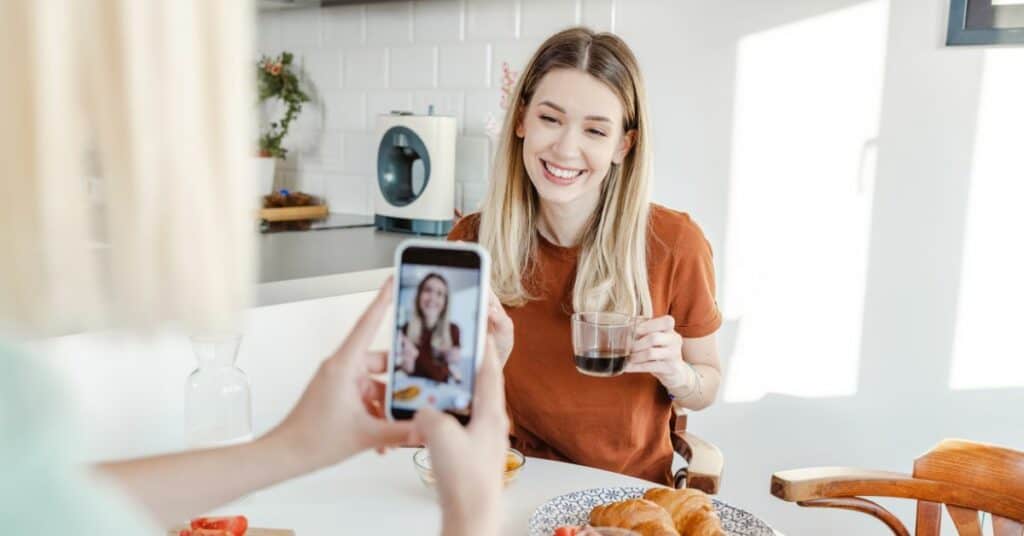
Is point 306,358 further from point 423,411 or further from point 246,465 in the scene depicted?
point 423,411

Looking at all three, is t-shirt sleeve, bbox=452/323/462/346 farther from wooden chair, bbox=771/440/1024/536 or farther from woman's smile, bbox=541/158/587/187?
woman's smile, bbox=541/158/587/187

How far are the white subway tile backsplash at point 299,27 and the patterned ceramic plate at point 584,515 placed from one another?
7.86 ft

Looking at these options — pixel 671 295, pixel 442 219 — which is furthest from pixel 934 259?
pixel 442 219

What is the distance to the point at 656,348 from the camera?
5.11 feet

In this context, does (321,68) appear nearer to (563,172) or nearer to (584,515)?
(563,172)

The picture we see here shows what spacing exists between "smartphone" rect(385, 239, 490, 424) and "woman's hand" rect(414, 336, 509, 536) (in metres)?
0.16

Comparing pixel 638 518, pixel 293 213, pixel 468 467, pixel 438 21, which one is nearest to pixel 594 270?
pixel 638 518

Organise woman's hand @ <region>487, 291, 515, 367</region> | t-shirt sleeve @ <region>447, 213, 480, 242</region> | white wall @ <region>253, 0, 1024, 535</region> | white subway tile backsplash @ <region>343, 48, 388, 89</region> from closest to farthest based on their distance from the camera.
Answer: woman's hand @ <region>487, 291, 515, 367</region> < t-shirt sleeve @ <region>447, 213, 480, 242</region> < white wall @ <region>253, 0, 1024, 535</region> < white subway tile backsplash @ <region>343, 48, 388, 89</region>

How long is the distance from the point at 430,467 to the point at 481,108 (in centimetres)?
166

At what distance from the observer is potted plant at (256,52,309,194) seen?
10.2 ft

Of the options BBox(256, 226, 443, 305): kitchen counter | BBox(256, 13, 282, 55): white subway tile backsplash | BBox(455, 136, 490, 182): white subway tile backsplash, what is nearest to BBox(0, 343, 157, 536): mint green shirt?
BBox(256, 226, 443, 305): kitchen counter

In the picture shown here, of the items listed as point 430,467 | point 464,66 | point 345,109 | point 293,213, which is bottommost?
point 430,467

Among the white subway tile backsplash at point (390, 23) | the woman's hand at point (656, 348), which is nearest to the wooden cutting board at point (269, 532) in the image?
the woman's hand at point (656, 348)

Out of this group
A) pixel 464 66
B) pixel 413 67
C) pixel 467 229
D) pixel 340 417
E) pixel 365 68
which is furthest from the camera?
pixel 365 68
